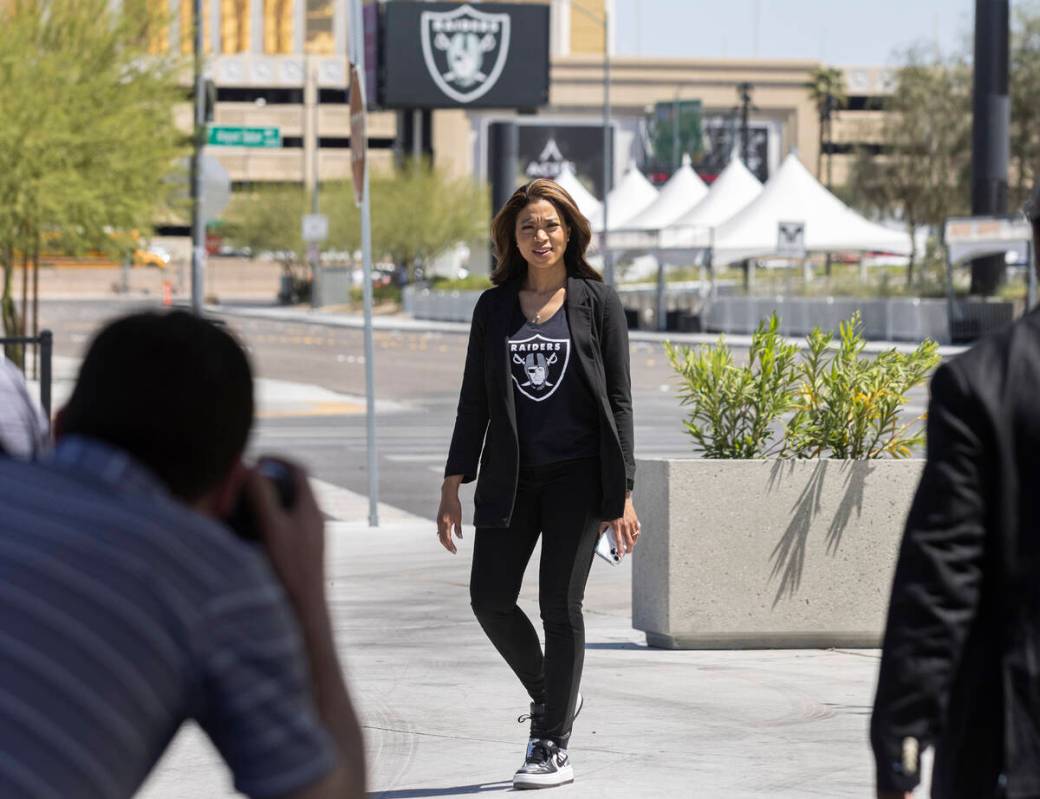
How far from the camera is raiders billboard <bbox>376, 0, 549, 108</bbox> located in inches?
3524

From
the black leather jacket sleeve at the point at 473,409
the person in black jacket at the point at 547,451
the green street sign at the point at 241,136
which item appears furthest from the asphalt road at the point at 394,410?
the green street sign at the point at 241,136

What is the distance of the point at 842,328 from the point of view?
29.3ft

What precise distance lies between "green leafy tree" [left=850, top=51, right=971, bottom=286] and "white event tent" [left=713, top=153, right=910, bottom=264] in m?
14.4

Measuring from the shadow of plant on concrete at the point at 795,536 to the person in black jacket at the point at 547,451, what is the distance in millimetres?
2241

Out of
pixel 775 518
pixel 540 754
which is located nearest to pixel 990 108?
pixel 775 518

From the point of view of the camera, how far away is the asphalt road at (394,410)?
17.9 metres

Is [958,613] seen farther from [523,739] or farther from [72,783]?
[523,739]

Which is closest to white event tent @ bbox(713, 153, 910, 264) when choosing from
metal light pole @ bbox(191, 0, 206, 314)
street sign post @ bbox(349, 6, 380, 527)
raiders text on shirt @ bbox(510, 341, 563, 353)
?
metal light pole @ bbox(191, 0, 206, 314)

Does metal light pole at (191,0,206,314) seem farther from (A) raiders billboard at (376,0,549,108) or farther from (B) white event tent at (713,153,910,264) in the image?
(A) raiders billboard at (376,0,549,108)

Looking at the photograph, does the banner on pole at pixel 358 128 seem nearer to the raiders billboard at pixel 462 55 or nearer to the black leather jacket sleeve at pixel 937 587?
the black leather jacket sleeve at pixel 937 587

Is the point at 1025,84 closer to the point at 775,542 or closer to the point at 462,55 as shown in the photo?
the point at 462,55

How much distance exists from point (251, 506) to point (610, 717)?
16.6ft

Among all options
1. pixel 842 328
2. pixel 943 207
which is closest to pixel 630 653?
pixel 842 328

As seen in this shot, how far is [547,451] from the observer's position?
608 centimetres
